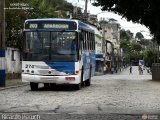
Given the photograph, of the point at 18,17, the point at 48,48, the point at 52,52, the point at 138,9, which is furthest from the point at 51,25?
the point at 18,17

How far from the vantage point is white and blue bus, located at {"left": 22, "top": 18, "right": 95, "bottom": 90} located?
24812 millimetres

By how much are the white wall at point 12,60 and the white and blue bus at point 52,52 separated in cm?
1603

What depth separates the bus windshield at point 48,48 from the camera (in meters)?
24.9

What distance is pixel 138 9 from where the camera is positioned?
12.6 m

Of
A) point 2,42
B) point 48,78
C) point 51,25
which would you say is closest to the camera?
point 48,78

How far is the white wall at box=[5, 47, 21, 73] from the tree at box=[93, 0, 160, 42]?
93.2 feet

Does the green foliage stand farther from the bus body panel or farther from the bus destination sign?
the bus body panel

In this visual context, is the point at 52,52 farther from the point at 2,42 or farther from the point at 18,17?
the point at 18,17

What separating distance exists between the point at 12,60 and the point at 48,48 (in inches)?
731

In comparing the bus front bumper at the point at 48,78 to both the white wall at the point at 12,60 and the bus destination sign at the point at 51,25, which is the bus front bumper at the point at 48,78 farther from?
the white wall at the point at 12,60

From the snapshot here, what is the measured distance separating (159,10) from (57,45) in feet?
42.1

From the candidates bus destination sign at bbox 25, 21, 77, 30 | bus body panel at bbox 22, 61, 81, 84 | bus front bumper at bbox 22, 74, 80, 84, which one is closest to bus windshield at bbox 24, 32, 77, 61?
bus body panel at bbox 22, 61, 81, 84

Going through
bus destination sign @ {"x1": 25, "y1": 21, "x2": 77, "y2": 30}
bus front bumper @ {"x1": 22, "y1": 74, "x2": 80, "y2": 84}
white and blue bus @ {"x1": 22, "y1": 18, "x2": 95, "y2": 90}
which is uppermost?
bus destination sign @ {"x1": 25, "y1": 21, "x2": 77, "y2": 30}

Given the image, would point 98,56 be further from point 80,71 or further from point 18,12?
point 80,71
